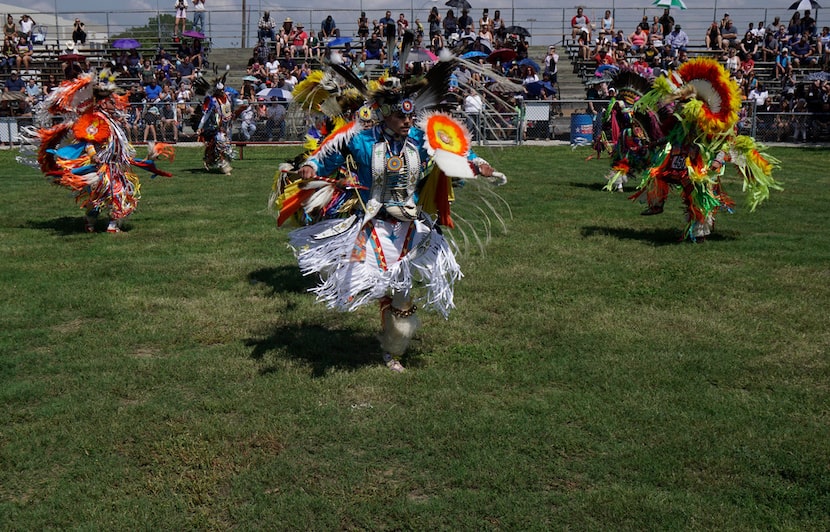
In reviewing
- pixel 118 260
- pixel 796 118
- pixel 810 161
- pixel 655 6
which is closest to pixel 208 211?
pixel 118 260

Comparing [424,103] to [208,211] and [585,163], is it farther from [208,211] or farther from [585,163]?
[585,163]

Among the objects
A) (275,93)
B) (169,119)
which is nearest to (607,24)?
(275,93)

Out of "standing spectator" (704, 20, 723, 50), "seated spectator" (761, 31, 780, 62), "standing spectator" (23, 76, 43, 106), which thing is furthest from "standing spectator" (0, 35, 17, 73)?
"seated spectator" (761, 31, 780, 62)

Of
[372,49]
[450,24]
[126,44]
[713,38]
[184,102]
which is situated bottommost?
[184,102]

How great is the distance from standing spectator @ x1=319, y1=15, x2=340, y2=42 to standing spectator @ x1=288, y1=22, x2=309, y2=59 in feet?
2.12

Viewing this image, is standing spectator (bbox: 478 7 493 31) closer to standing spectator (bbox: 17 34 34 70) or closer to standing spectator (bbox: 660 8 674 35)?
standing spectator (bbox: 660 8 674 35)

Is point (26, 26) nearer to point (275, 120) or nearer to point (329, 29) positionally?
point (329, 29)

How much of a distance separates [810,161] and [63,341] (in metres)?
17.7

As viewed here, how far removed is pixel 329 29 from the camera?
29.5 m

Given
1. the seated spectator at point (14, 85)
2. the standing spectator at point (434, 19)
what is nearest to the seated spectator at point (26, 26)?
the seated spectator at point (14, 85)

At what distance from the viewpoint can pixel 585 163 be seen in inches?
762

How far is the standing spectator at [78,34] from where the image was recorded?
29812mm

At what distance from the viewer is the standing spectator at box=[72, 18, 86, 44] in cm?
2981

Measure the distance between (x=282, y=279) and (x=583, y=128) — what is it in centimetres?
1580
